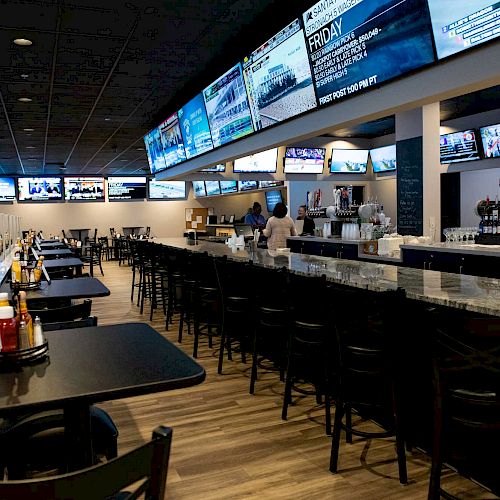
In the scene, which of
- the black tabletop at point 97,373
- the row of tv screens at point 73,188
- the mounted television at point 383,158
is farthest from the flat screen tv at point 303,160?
the black tabletop at point 97,373

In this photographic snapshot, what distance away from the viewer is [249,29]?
16.1ft

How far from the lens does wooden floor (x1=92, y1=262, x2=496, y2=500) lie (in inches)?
99.9

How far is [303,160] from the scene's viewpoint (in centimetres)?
1070

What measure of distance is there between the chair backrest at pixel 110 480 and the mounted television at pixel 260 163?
9.78m

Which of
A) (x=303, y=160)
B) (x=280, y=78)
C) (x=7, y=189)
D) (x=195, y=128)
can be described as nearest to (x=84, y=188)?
(x=7, y=189)

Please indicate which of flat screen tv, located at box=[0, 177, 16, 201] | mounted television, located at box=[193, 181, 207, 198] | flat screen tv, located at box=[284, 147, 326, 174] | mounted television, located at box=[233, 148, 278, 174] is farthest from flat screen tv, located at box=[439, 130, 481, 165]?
flat screen tv, located at box=[0, 177, 16, 201]

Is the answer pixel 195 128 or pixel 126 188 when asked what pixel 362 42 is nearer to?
pixel 195 128

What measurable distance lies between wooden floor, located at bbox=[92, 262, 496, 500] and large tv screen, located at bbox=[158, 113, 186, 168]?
5.03 metres

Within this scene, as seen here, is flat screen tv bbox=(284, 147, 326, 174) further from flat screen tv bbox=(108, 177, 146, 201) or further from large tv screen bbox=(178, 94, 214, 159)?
flat screen tv bbox=(108, 177, 146, 201)

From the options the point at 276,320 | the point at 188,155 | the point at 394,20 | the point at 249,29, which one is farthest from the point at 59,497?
the point at 188,155

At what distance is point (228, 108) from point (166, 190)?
41.4ft

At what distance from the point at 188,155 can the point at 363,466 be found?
638 cm

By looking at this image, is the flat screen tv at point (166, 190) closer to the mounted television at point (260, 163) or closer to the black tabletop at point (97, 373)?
the mounted television at point (260, 163)

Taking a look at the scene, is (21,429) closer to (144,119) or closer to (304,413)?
(304,413)
